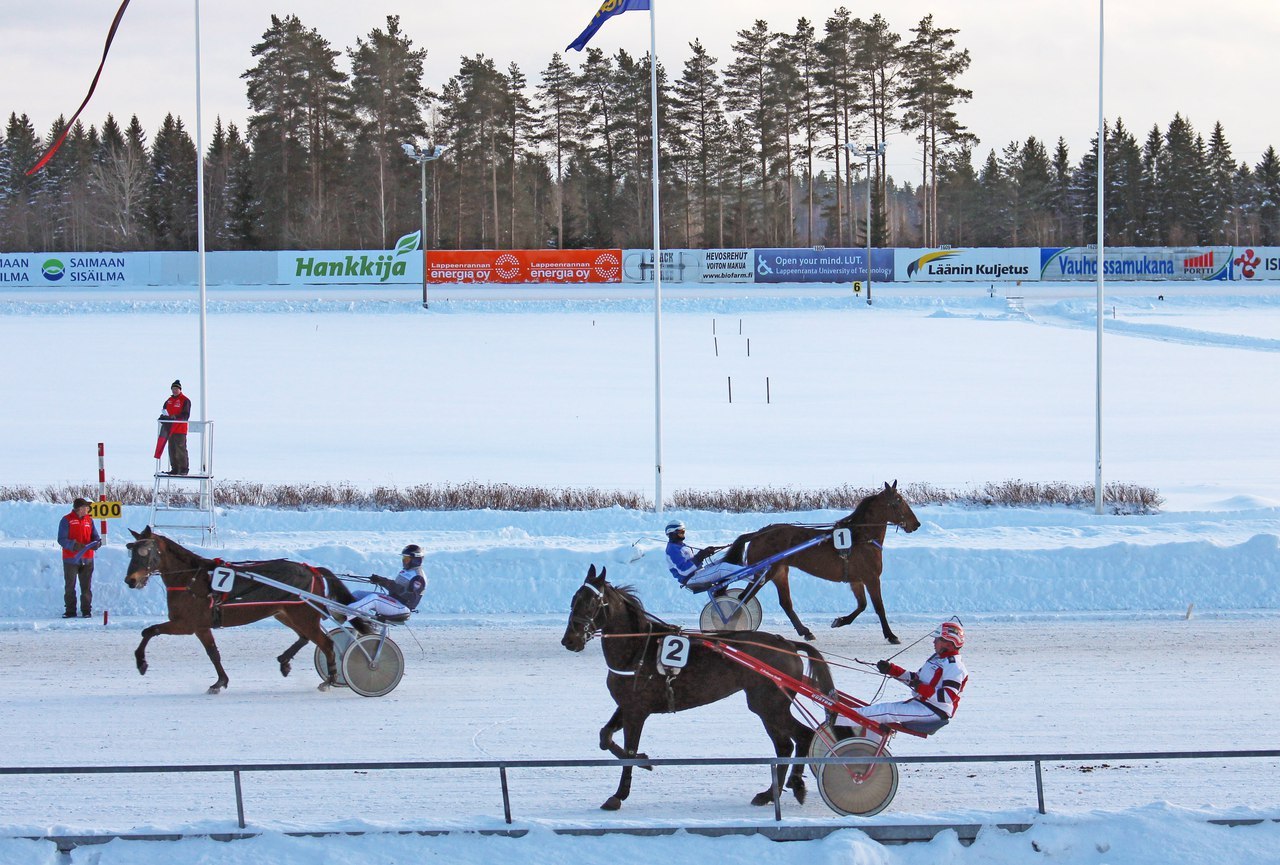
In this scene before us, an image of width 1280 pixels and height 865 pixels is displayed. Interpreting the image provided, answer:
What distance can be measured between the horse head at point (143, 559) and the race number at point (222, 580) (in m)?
0.45

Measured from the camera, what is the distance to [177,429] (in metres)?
17.8

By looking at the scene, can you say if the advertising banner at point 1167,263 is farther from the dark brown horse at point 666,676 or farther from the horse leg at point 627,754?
the horse leg at point 627,754

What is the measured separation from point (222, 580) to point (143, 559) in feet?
2.12

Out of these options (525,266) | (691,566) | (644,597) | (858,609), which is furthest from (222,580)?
(525,266)

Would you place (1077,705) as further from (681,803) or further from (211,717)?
(211,717)

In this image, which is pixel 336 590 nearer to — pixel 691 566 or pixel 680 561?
pixel 680 561

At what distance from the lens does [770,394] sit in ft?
104

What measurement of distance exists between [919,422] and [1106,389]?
27.4 ft

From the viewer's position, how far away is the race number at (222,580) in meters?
10.3

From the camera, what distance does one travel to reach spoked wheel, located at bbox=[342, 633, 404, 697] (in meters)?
10.3

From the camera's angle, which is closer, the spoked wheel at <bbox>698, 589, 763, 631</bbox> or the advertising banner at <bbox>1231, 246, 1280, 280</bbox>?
the spoked wheel at <bbox>698, 589, 763, 631</bbox>

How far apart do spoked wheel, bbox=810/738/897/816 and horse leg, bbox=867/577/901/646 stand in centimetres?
425

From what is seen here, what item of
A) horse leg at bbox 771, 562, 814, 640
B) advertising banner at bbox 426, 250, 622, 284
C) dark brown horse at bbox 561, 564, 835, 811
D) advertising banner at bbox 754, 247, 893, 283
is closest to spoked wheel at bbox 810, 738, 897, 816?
dark brown horse at bbox 561, 564, 835, 811

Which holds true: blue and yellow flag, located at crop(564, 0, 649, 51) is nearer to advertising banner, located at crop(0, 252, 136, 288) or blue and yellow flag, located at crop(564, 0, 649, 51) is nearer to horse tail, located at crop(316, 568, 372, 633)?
horse tail, located at crop(316, 568, 372, 633)
